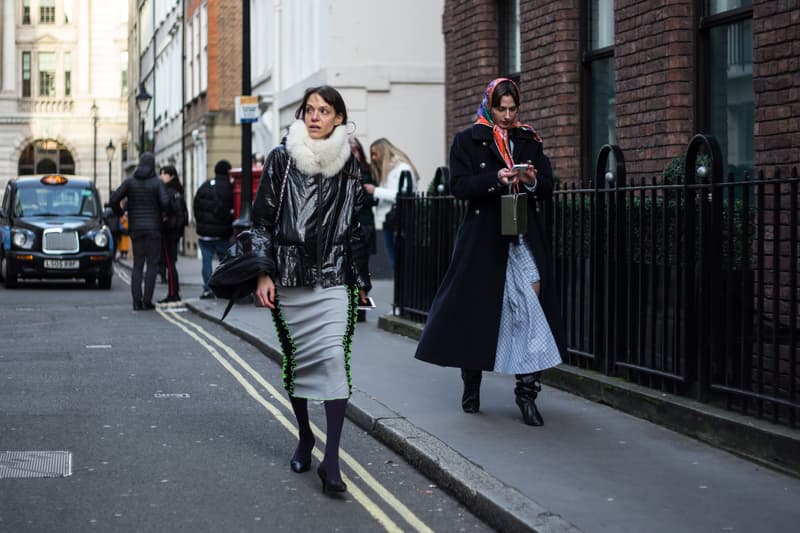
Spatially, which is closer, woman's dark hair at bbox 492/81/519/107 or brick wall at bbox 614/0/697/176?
woman's dark hair at bbox 492/81/519/107

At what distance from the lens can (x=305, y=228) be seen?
671 centimetres

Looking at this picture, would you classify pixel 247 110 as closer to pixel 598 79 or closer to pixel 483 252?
pixel 598 79

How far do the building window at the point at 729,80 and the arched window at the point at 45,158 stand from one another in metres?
73.0

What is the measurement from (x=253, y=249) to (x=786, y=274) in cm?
295

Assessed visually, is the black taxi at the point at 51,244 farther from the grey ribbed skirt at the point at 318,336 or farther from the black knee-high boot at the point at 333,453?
the black knee-high boot at the point at 333,453

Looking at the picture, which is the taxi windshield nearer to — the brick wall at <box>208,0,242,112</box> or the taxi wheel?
the taxi wheel

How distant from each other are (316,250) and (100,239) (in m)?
17.9

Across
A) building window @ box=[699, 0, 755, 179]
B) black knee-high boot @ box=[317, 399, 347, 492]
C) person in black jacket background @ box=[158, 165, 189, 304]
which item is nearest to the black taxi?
person in black jacket background @ box=[158, 165, 189, 304]

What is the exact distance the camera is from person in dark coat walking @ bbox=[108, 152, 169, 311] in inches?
734

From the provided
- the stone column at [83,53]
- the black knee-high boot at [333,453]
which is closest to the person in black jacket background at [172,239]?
the black knee-high boot at [333,453]

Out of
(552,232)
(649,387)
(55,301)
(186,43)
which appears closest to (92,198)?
(55,301)

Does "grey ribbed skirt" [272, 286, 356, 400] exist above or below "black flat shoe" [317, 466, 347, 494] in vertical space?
above

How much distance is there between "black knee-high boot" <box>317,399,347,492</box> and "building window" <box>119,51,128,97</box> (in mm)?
77670

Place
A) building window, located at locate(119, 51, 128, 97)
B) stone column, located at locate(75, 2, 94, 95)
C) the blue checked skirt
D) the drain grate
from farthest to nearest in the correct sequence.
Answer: building window, located at locate(119, 51, 128, 97), stone column, located at locate(75, 2, 94, 95), the blue checked skirt, the drain grate
